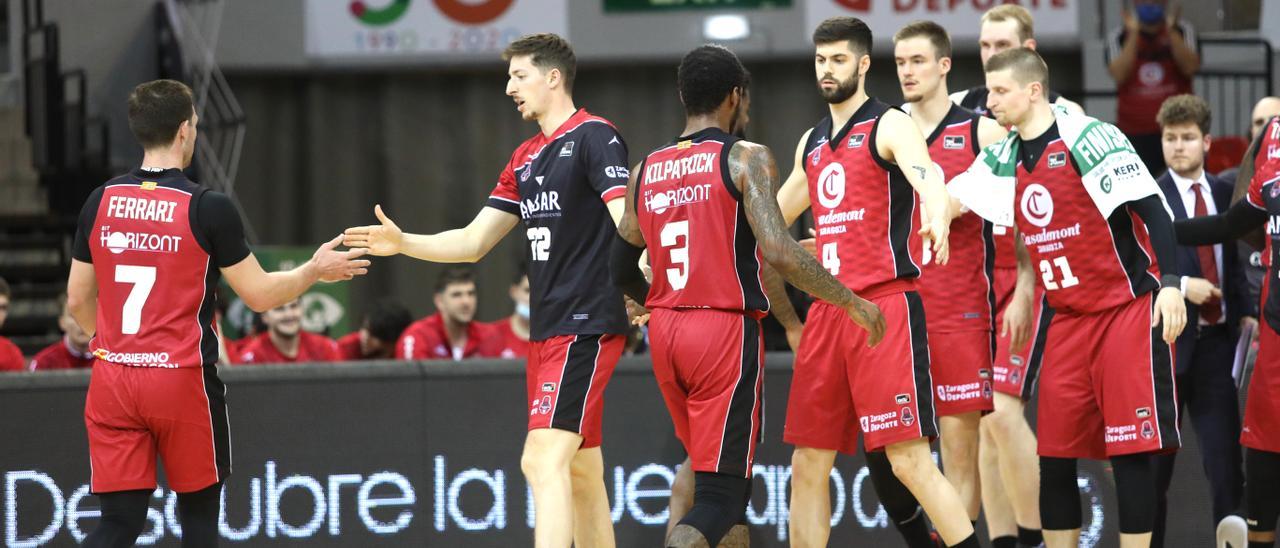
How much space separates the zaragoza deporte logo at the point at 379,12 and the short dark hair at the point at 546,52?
30.6 feet

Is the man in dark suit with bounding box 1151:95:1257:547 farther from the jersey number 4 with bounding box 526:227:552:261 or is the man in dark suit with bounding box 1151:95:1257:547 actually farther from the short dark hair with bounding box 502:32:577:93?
the short dark hair with bounding box 502:32:577:93

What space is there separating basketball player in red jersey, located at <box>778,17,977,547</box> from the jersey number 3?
2.36 ft

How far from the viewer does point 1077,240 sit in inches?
246

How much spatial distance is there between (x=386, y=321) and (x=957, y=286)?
476 centimetres

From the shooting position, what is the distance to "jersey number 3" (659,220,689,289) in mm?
5570

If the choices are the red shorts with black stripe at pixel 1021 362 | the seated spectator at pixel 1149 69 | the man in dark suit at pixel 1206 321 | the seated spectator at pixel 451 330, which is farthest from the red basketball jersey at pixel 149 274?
the seated spectator at pixel 1149 69

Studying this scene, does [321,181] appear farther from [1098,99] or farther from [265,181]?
[1098,99]

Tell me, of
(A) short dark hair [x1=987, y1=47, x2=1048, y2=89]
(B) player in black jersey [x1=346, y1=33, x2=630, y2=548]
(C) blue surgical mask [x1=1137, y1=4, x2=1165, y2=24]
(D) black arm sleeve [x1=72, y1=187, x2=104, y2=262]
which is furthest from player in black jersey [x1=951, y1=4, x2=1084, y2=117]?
(C) blue surgical mask [x1=1137, y1=4, x2=1165, y2=24]

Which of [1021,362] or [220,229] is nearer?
[220,229]

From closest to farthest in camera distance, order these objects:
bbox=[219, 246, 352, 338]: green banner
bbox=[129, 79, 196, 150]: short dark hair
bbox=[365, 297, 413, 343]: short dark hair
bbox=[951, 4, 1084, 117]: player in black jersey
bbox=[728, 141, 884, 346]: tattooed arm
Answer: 1. bbox=[728, 141, 884, 346]: tattooed arm
2. bbox=[129, 79, 196, 150]: short dark hair
3. bbox=[951, 4, 1084, 117]: player in black jersey
4. bbox=[365, 297, 413, 343]: short dark hair
5. bbox=[219, 246, 352, 338]: green banner

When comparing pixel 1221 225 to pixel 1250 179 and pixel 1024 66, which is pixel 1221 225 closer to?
pixel 1250 179

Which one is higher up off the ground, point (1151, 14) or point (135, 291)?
point (1151, 14)

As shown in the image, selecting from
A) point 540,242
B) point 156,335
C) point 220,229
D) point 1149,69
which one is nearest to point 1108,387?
point 540,242

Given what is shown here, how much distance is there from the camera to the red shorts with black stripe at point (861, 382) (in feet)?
19.2
